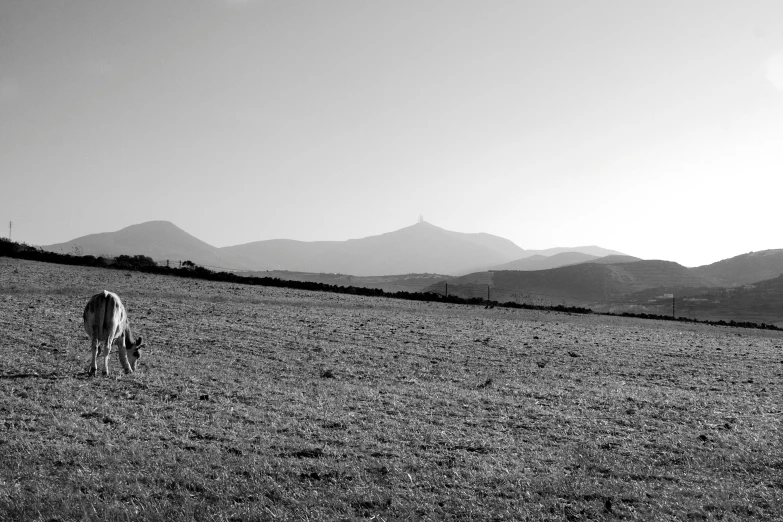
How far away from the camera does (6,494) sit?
6.94 m

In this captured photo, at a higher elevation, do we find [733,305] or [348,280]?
[348,280]

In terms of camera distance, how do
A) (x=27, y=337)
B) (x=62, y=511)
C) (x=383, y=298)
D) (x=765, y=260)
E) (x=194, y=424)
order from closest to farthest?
(x=62, y=511), (x=194, y=424), (x=27, y=337), (x=383, y=298), (x=765, y=260)

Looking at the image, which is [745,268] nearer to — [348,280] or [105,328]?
[348,280]

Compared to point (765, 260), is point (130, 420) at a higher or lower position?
lower

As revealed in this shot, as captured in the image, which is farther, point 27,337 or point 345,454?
point 27,337

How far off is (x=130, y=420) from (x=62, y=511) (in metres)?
4.27

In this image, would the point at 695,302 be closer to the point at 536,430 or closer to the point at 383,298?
the point at 383,298

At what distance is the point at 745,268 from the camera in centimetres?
17250

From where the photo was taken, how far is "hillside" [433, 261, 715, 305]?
5415 inches

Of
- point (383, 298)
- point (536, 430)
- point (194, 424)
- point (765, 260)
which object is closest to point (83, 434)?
point (194, 424)

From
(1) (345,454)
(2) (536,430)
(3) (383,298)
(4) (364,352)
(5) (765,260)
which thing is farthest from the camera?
(5) (765,260)

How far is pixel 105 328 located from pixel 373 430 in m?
8.32

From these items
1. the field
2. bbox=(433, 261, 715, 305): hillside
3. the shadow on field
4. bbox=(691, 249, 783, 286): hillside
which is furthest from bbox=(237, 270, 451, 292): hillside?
the shadow on field

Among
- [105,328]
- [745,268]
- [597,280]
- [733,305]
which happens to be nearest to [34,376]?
[105,328]
